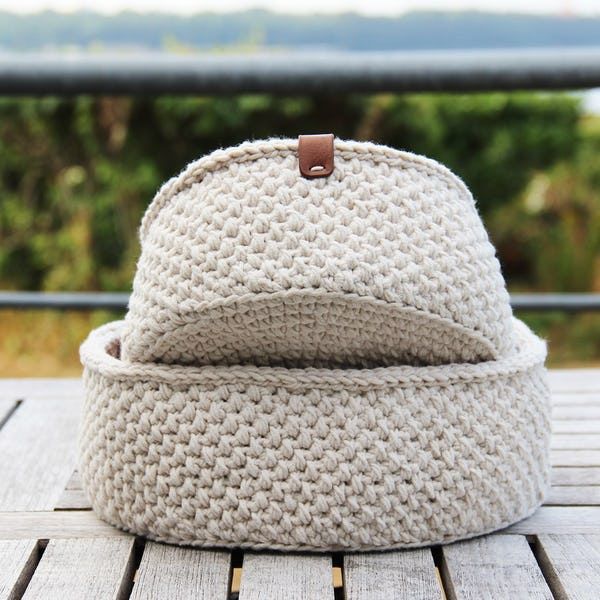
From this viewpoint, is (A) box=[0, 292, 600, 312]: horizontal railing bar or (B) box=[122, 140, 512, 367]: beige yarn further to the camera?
(A) box=[0, 292, 600, 312]: horizontal railing bar

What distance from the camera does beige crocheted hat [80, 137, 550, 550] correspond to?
90cm

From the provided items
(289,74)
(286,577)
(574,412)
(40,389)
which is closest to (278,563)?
(286,577)

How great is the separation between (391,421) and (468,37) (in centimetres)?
361

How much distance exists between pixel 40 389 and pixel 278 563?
0.79 m

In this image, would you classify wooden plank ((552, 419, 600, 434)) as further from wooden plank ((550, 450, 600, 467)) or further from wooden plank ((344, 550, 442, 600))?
wooden plank ((344, 550, 442, 600))

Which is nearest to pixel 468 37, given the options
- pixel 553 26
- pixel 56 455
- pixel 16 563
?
pixel 553 26

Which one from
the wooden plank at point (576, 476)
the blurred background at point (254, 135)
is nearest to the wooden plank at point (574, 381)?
the wooden plank at point (576, 476)

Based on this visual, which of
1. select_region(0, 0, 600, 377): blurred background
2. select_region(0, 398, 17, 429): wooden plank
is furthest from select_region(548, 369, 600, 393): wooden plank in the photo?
select_region(0, 0, 600, 377): blurred background

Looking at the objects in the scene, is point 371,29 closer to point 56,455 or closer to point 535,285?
point 535,285

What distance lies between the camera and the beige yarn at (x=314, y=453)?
94 centimetres

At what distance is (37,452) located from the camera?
130 centimetres

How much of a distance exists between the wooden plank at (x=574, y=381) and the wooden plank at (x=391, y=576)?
2.21 feet

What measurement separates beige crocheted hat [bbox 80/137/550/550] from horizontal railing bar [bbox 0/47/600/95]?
26.0 inches

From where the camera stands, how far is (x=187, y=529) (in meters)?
0.97
